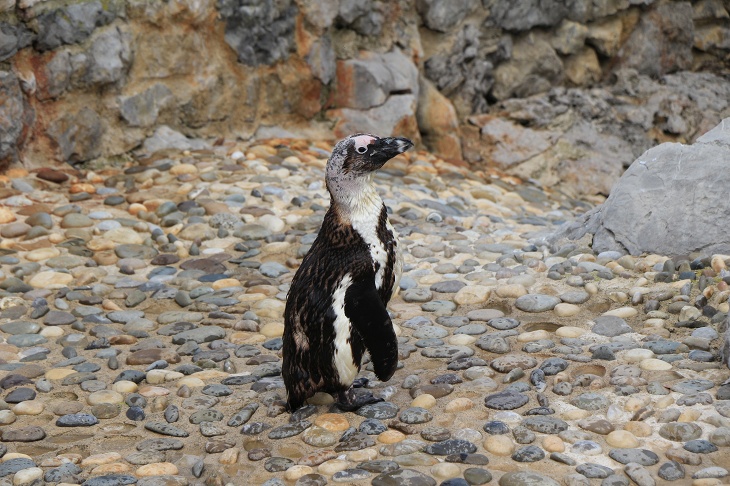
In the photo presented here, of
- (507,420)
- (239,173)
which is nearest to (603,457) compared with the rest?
(507,420)

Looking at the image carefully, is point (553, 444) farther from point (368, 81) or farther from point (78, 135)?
point (368, 81)

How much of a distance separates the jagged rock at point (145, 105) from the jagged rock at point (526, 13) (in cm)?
301

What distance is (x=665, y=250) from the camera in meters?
5.08

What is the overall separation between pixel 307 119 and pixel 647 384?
4.56 m

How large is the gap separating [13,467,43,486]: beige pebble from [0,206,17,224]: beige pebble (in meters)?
2.86

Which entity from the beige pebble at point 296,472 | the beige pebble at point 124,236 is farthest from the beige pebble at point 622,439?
the beige pebble at point 124,236

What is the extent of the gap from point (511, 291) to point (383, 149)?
4.56ft

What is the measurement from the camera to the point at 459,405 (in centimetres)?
364

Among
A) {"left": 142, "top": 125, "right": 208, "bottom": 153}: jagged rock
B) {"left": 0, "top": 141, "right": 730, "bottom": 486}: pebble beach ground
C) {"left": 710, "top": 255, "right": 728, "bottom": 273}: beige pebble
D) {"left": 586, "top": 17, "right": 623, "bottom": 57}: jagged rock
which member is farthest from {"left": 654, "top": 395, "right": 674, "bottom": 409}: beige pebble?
{"left": 586, "top": 17, "right": 623, "bottom": 57}: jagged rock

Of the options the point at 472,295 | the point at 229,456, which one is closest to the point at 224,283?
the point at 472,295

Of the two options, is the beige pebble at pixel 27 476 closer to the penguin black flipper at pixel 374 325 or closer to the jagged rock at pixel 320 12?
the penguin black flipper at pixel 374 325

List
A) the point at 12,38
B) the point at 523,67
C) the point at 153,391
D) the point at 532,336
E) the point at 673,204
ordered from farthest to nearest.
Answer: the point at 523,67
the point at 12,38
the point at 673,204
the point at 532,336
the point at 153,391

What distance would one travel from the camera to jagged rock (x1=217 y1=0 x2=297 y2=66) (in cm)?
715

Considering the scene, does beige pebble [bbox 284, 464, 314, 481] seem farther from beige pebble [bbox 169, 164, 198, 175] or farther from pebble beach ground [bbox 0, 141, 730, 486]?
beige pebble [bbox 169, 164, 198, 175]
